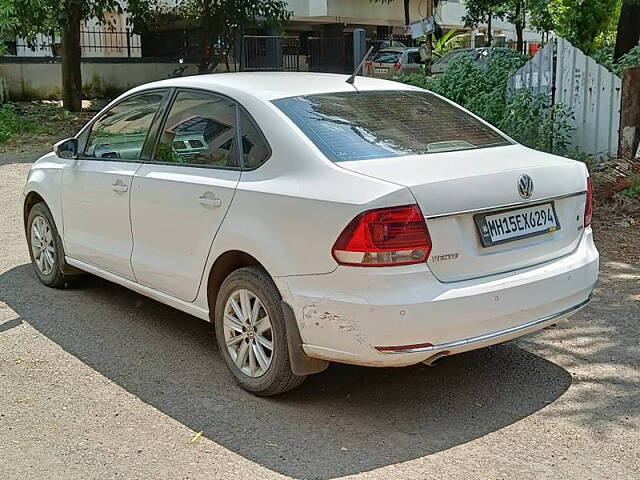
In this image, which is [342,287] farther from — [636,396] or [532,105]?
[532,105]

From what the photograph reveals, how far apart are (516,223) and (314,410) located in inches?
56.2

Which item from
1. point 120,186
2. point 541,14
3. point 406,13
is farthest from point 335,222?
point 406,13

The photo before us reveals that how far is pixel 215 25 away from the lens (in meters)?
20.9

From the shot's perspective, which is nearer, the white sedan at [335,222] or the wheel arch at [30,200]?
the white sedan at [335,222]

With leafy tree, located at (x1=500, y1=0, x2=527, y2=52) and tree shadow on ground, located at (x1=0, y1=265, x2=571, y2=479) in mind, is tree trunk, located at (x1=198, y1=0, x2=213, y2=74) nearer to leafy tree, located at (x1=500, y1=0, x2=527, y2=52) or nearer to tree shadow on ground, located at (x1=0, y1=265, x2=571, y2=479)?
leafy tree, located at (x1=500, y1=0, x2=527, y2=52)

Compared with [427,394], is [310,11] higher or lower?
higher

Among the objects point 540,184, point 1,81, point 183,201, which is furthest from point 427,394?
point 1,81

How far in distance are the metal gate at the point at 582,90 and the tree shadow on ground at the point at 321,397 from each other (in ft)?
17.0

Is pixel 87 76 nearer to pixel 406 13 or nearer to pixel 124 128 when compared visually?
pixel 406 13

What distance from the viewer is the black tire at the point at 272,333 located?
4078 mm

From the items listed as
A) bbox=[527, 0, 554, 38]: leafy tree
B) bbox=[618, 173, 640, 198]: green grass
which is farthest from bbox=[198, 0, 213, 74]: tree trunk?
bbox=[618, 173, 640, 198]: green grass

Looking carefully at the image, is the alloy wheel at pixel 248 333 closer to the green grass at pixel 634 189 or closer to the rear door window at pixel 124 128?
the rear door window at pixel 124 128

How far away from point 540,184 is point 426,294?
0.94m

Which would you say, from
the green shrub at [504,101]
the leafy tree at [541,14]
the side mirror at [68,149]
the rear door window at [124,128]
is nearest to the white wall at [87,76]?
the leafy tree at [541,14]
